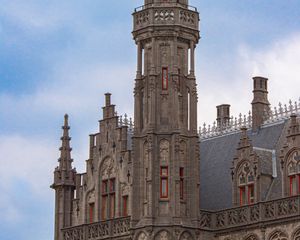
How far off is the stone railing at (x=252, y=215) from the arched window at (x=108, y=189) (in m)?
6.16

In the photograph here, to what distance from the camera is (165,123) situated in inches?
2778

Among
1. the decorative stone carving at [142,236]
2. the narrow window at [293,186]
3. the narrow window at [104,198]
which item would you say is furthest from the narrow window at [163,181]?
the narrow window at [293,186]

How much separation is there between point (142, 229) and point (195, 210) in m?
2.97

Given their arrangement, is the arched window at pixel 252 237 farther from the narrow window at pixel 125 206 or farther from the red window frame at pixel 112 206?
the red window frame at pixel 112 206

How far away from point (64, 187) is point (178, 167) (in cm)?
1111

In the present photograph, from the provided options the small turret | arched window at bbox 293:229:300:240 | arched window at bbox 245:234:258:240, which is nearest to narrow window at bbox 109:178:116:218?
the small turret

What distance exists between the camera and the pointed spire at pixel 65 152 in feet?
261

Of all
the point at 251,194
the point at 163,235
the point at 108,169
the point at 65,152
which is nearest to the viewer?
the point at 163,235

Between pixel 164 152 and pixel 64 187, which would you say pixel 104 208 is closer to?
pixel 64 187

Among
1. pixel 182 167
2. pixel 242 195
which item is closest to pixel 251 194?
pixel 242 195

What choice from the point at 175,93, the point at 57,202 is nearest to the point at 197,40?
the point at 175,93

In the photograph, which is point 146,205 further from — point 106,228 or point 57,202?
point 57,202

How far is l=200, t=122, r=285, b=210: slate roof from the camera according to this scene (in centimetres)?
7269

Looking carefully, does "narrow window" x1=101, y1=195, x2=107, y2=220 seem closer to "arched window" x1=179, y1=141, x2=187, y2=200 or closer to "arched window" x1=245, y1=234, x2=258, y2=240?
"arched window" x1=179, y1=141, x2=187, y2=200
